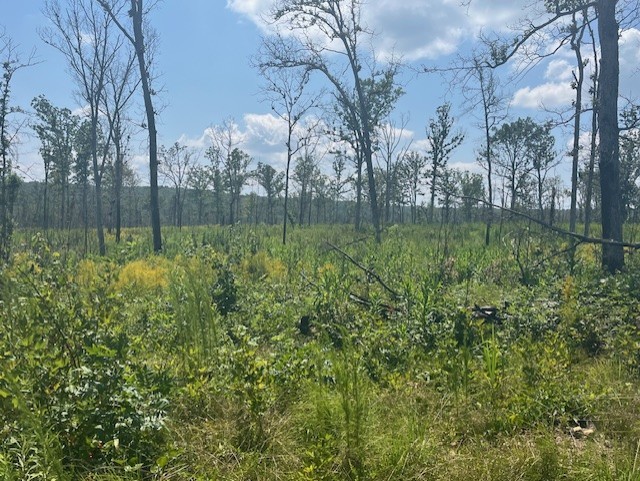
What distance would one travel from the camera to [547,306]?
4.77m

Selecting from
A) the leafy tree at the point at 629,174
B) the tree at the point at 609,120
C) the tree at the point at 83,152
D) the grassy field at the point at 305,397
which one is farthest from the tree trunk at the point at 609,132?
the tree at the point at 83,152

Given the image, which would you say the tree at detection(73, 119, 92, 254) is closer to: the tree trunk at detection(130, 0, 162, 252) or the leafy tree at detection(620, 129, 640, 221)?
the tree trunk at detection(130, 0, 162, 252)

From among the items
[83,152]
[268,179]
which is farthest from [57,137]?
[268,179]

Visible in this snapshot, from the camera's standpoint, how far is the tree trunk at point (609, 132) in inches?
288

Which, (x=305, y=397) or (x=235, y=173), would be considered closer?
(x=305, y=397)

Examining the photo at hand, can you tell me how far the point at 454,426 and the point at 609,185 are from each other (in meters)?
6.78

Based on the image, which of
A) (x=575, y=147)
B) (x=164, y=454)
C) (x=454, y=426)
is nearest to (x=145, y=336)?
(x=164, y=454)

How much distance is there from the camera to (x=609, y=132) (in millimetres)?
7523

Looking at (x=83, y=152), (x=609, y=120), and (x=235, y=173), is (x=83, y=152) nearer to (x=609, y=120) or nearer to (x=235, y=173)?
(x=235, y=173)

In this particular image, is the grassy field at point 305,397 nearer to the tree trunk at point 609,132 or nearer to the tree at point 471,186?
the tree trunk at point 609,132

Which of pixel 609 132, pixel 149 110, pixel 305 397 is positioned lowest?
pixel 305 397

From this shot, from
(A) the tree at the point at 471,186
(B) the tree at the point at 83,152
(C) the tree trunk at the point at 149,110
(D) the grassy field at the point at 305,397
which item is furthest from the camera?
(A) the tree at the point at 471,186

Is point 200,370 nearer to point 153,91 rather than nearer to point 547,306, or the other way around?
point 547,306

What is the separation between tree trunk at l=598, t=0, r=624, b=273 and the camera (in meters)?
7.32
